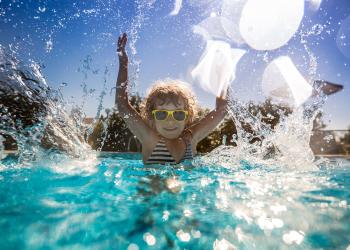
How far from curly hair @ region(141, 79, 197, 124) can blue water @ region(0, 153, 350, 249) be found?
146cm

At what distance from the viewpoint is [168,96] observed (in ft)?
15.8

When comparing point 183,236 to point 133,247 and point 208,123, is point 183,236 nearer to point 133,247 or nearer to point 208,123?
point 133,247

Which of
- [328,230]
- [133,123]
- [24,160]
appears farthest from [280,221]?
[24,160]

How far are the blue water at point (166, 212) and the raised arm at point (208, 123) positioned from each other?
4.79ft

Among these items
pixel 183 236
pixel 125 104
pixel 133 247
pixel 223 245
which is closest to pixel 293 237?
pixel 223 245

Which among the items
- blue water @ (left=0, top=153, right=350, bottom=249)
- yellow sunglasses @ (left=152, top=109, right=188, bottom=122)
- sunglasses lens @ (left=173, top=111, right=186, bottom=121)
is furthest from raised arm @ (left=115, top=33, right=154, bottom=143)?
blue water @ (left=0, top=153, right=350, bottom=249)

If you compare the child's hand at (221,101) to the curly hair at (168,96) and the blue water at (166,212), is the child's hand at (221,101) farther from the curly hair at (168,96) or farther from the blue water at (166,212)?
the blue water at (166,212)

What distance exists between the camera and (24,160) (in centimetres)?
496

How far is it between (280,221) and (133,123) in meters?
2.85

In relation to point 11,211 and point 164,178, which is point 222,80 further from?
point 11,211

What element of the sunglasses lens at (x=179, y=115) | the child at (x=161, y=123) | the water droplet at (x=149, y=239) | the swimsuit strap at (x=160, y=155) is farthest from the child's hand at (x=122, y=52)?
the water droplet at (x=149, y=239)

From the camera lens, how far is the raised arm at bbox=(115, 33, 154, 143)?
463 centimetres

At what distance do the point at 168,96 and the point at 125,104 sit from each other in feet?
2.22

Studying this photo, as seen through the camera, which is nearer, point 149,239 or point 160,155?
point 149,239
